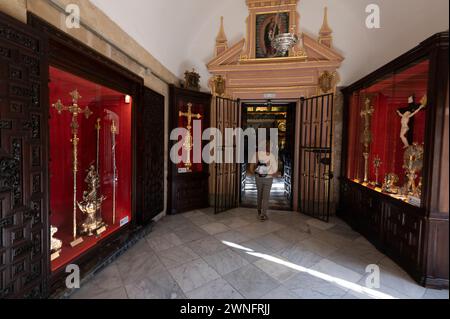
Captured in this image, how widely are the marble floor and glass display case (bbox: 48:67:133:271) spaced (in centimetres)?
60

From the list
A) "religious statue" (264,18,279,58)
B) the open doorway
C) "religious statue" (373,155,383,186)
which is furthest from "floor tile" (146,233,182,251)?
"religious statue" (264,18,279,58)

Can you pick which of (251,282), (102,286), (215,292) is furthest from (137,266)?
(251,282)

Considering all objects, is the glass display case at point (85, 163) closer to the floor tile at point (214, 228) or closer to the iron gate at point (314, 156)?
the floor tile at point (214, 228)

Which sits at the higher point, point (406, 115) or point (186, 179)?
point (406, 115)

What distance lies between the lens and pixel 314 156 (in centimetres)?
464

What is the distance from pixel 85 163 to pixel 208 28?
4229 mm

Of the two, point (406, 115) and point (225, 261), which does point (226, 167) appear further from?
point (406, 115)

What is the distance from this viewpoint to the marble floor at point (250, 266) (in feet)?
6.57

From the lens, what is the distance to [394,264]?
258 centimetres

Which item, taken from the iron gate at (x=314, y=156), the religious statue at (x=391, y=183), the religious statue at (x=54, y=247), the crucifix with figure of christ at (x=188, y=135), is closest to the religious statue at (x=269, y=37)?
the iron gate at (x=314, y=156)

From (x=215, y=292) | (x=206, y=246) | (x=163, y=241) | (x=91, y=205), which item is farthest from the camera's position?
(x=163, y=241)

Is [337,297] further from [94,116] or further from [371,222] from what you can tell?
[94,116]

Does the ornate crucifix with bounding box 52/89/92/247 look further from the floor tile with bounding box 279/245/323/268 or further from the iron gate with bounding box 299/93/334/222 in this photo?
the iron gate with bounding box 299/93/334/222

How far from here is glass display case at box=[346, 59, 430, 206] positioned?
237 centimetres
